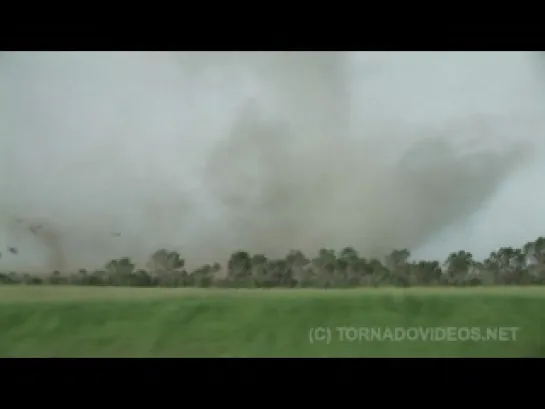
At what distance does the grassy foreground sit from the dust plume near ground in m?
0.16

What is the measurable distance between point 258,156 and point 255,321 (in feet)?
2.08

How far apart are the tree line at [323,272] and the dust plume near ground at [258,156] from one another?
0.04m

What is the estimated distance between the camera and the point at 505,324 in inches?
101

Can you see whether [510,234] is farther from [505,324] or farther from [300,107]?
[300,107]

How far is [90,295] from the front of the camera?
259 cm

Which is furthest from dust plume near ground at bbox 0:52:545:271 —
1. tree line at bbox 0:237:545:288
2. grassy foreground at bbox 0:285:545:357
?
grassy foreground at bbox 0:285:545:357

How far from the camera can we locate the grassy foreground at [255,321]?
8.37 ft

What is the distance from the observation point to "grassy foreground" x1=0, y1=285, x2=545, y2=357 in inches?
100
